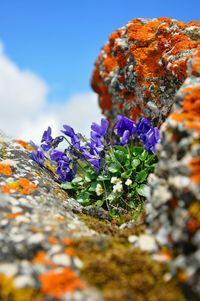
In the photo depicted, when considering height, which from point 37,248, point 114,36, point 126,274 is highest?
point 114,36

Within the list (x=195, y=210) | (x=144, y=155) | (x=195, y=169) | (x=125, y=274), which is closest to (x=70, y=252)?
(x=125, y=274)

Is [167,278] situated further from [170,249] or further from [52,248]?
[52,248]

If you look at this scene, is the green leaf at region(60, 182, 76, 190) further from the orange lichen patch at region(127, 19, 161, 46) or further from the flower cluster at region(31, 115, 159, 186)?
the orange lichen patch at region(127, 19, 161, 46)

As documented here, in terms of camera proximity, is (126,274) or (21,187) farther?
(21,187)

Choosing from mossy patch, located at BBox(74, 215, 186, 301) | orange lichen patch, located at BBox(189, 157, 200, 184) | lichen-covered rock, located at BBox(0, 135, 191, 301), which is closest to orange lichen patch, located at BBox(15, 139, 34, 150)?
lichen-covered rock, located at BBox(0, 135, 191, 301)

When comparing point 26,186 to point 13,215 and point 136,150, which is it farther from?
point 136,150

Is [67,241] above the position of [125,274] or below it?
above
